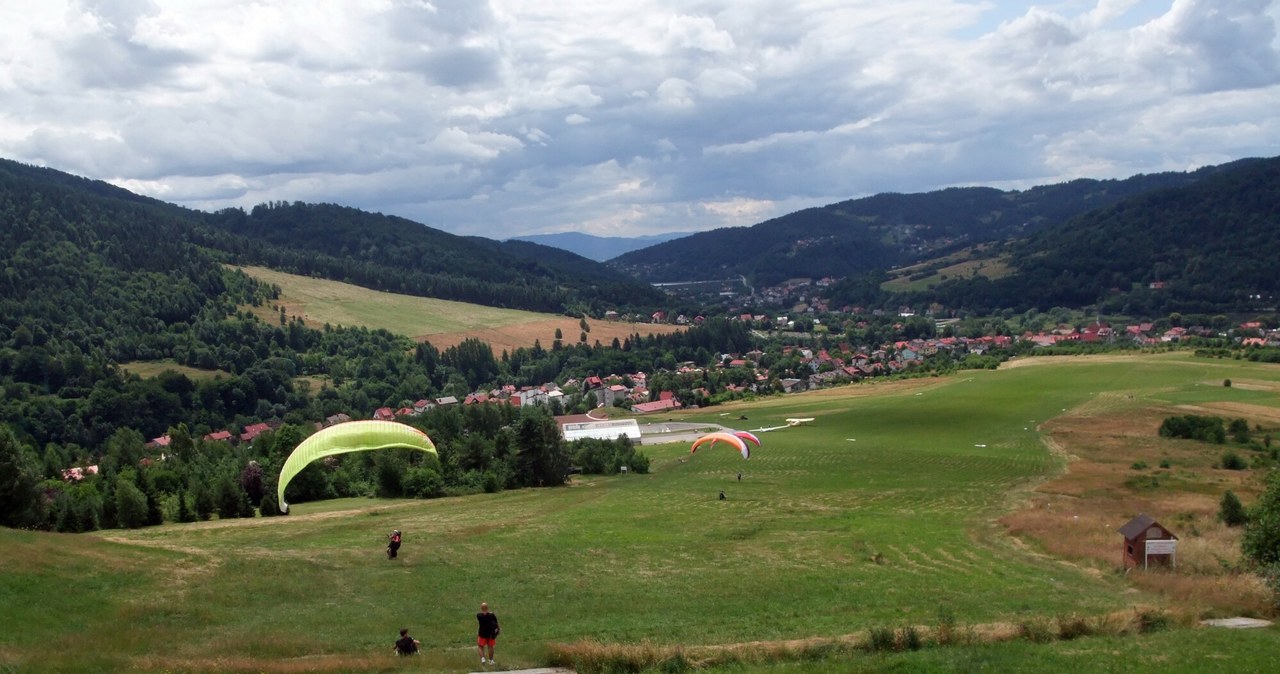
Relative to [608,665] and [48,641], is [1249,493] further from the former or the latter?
[48,641]

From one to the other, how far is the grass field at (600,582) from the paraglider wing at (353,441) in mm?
2823

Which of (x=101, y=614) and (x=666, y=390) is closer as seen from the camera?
(x=101, y=614)

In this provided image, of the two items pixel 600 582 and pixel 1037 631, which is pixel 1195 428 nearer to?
pixel 600 582

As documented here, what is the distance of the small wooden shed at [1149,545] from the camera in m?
28.5

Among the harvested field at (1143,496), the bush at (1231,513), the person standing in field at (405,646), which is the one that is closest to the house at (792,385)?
the harvested field at (1143,496)

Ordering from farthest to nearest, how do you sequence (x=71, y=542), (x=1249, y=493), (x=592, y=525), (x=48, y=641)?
(x=1249, y=493) < (x=592, y=525) < (x=71, y=542) < (x=48, y=641)

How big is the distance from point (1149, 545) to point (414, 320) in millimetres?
165476

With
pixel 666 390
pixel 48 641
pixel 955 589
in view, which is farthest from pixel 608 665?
pixel 666 390

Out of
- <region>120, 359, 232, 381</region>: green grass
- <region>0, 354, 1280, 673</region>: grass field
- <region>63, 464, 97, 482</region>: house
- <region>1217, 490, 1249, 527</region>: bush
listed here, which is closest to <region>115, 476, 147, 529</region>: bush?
<region>0, 354, 1280, 673</region>: grass field

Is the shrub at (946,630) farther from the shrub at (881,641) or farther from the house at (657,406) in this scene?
the house at (657,406)

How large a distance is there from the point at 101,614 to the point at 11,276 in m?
156

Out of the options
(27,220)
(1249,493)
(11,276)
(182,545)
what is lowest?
(1249,493)

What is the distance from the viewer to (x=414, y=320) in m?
183

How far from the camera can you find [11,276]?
486 feet
